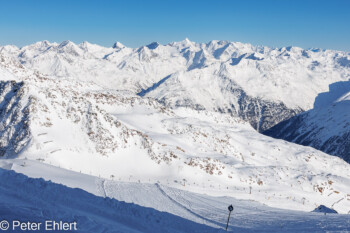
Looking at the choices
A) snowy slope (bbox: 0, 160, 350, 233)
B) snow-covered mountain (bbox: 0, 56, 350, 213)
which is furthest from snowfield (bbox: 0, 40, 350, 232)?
snow-covered mountain (bbox: 0, 56, 350, 213)

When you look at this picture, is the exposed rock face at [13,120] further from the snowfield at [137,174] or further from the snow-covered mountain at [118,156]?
the snowfield at [137,174]

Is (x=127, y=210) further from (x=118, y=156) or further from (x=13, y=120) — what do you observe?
(x=13, y=120)

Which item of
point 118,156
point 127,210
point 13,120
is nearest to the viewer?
point 127,210

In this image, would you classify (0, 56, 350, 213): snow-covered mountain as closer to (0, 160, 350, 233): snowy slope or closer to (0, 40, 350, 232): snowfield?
(0, 40, 350, 232): snowfield

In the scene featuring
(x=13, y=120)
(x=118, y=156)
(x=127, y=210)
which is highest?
(x=13, y=120)

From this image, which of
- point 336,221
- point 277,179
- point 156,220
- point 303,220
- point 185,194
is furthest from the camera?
point 277,179

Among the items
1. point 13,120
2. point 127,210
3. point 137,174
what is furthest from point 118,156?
point 127,210

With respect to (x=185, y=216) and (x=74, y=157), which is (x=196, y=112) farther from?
(x=185, y=216)

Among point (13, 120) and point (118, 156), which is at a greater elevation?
point (13, 120)

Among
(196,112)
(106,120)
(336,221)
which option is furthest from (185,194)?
(196,112)
